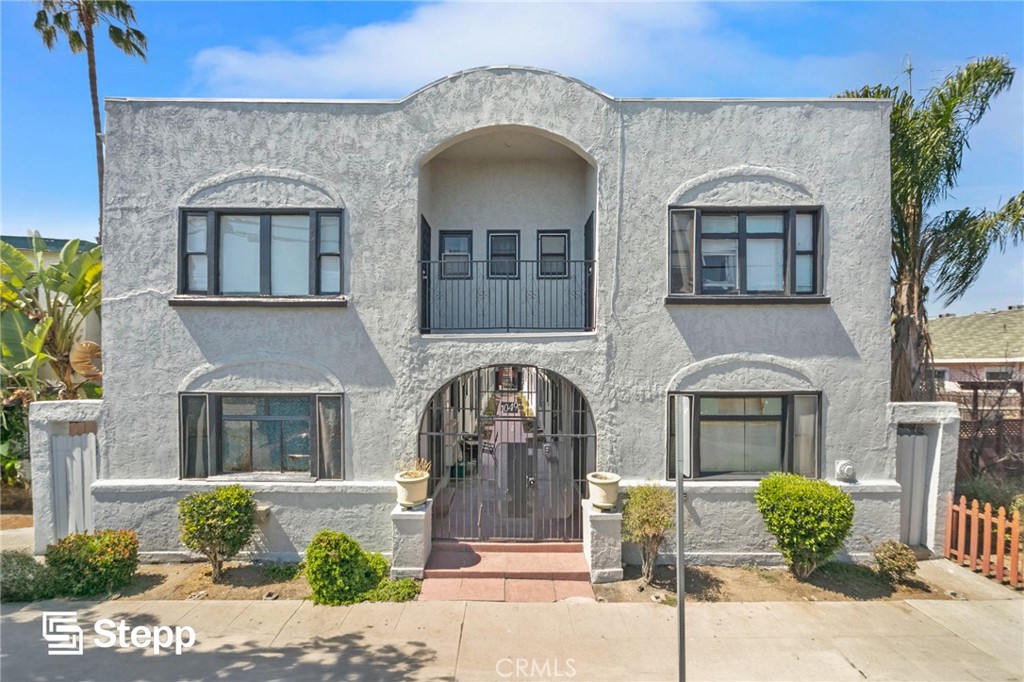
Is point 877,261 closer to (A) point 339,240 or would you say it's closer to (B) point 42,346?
(A) point 339,240

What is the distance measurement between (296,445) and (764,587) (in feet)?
25.7

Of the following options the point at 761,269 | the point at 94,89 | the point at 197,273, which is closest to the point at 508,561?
the point at 761,269

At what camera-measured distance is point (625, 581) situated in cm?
743

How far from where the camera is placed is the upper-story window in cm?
808

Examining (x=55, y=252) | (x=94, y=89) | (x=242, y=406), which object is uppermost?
(x=94, y=89)

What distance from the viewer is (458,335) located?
319 inches

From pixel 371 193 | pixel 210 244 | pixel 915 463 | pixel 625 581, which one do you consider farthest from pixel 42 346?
pixel 915 463

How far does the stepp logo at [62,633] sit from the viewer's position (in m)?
5.79

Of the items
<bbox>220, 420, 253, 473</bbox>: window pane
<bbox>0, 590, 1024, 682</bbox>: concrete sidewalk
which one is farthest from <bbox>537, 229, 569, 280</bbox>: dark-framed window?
<bbox>220, 420, 253, 473</bbox>: window pane

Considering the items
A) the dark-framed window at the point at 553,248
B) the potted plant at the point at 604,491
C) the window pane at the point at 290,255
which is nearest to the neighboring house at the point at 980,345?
the dark-framed window at the point at 553,248

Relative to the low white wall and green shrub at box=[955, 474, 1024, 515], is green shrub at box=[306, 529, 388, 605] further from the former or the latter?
green shrub at box=[955, 474, 1024, 515]

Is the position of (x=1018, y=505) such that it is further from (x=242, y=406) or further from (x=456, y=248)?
(x=242, y=406)

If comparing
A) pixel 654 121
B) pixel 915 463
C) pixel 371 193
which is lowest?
pixel 915 463

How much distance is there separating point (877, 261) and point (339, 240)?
909 cm
